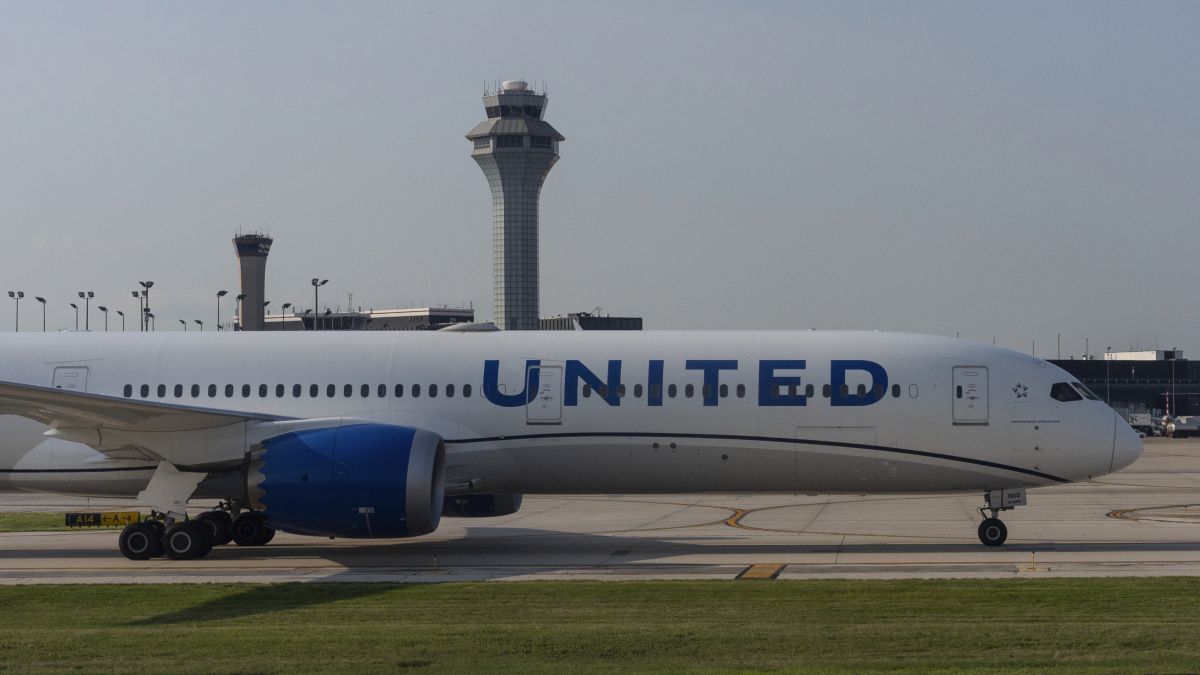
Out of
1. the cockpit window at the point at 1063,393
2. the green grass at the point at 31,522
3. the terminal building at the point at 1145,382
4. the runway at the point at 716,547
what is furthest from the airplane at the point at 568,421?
the terminal building at the point at 1145,382

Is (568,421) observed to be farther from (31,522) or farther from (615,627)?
(31,522)

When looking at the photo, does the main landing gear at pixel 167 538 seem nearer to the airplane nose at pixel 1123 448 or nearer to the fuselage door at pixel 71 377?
the fuselage door at pixel 71 377

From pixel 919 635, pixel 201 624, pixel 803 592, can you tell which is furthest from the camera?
pixel 803 592

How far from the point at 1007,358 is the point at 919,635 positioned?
12.3m

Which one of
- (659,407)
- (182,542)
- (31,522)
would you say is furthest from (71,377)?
(659,407)

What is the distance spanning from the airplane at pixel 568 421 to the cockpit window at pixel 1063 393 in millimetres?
28

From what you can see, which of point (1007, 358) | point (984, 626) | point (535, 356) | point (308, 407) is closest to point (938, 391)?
point (1007, 358)

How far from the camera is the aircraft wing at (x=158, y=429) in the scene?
84.2ft

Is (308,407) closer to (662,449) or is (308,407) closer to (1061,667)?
(662,449)

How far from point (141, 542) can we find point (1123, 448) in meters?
19.0

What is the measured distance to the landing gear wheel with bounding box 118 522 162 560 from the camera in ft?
88.2

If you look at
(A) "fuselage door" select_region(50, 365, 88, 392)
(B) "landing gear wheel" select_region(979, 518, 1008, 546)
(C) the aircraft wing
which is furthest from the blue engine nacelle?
(B) "landing gear wheel" select_region(979, 518, 1008, 546)

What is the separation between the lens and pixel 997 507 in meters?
27.8

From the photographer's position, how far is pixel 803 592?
20469 millimetres
